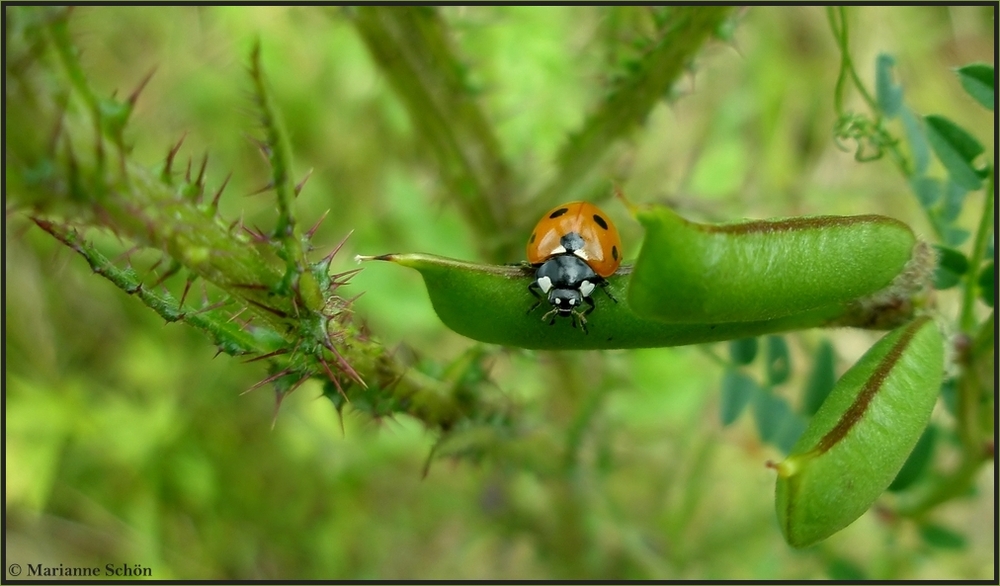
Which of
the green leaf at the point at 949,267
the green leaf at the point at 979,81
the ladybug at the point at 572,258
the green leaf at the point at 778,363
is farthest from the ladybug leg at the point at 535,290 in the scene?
the green leaf at the point at 778,363

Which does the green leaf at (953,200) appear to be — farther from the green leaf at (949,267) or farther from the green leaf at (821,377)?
the green leaf at (821,377)

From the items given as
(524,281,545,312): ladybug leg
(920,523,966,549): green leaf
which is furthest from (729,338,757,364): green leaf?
(524,281,545,312): ladybug leg

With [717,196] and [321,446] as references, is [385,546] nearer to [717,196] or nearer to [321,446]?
[321,446]

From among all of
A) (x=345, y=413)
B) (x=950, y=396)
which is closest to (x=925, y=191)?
(x=950, y=396)

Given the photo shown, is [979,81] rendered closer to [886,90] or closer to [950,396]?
[886,90]

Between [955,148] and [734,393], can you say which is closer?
[955,148]

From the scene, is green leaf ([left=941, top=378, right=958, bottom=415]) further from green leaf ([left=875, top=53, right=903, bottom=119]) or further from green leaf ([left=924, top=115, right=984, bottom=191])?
green leaf ([left=875, top=53, right=903, bottom=119])

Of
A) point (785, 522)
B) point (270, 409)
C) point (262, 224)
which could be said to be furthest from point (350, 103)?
point (785, 522)
